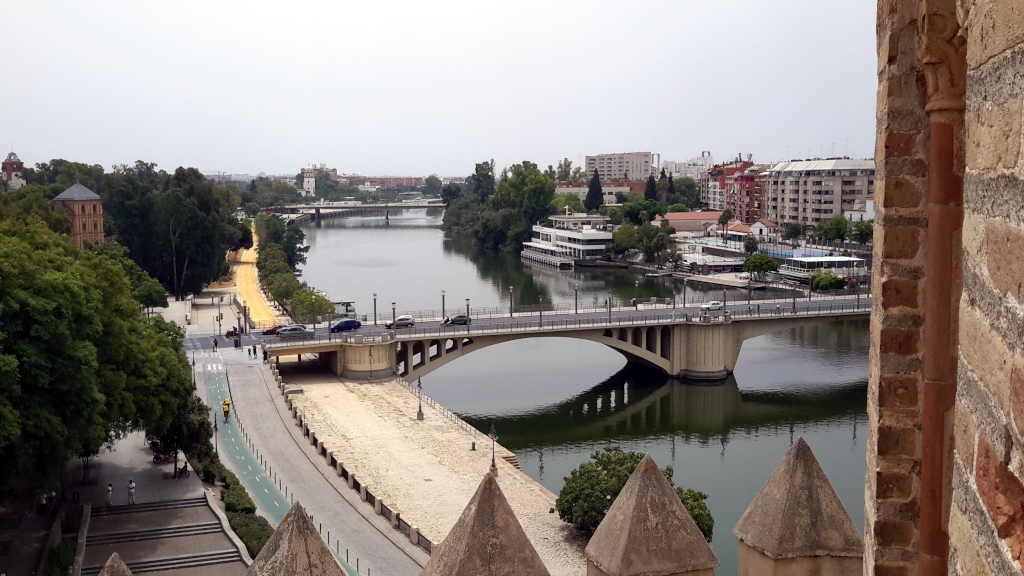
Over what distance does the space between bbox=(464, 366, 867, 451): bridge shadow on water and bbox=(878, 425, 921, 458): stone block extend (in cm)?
3417

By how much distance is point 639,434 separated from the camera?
40469 millimetres

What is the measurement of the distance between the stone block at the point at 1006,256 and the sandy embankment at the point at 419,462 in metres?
22.6

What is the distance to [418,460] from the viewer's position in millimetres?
32719

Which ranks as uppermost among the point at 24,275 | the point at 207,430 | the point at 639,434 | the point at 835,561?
the point at 24,275

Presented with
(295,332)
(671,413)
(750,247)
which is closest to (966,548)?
(671,413)

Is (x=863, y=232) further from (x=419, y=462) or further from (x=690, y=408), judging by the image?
(x=419, y=462)

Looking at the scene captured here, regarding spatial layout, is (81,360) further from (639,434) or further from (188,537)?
(639,434)

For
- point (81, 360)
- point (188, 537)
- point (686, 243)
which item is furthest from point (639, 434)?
point (686, 243)

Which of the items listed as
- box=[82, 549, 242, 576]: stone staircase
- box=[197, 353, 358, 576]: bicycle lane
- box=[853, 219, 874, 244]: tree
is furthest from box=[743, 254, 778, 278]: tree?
box=[82, 549, 242, 576]: stone staircase

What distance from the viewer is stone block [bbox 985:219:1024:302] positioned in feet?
7.33

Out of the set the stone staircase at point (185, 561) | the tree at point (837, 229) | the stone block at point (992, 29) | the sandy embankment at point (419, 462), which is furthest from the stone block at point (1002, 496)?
the tree at point (837, 229)

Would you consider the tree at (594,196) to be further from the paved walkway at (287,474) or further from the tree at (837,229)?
the paved walkway at (287,474)

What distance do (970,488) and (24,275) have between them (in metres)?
24.3

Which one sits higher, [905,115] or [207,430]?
[905,115]
